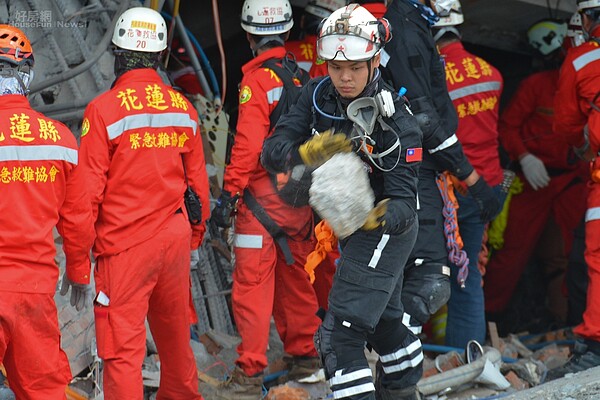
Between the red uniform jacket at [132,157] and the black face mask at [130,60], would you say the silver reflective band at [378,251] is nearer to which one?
the red uniform jacket at [132,157]

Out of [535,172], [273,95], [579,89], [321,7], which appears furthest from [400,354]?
[535,172]

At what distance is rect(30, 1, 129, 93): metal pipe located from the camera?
6.30 meters

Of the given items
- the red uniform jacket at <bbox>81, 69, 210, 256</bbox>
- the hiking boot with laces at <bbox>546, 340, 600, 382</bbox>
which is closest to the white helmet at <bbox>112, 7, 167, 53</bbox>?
the red uniform jacket at <bbox>81, 69, 210, 256</bbox>

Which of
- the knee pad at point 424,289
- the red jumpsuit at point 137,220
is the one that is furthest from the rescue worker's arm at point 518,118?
the red jumpsuit at point 137,220

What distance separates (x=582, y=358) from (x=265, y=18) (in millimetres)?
2769

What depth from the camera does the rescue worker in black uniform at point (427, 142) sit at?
5785mm

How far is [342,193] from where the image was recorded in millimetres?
4441

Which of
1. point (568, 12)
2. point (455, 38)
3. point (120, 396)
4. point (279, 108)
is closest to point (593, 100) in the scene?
point (455, 38)

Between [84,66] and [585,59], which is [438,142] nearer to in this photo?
[585,59]

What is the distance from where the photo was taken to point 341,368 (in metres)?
4.85

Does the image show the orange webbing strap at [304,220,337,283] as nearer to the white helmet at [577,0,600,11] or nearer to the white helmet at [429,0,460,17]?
the white helmet at [429,0,460,17]

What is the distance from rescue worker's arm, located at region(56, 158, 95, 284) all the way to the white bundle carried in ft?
4.13

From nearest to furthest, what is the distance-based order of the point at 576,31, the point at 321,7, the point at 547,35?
the point at 321,7 < the point at 576,31 < the point at 547,35

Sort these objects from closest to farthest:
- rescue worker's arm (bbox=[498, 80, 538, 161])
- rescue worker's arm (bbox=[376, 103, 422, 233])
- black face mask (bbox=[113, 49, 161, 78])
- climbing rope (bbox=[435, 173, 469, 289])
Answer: rescue worker's arm (bbox=[376, 103, 422, 233]), black face mask (bbox=[113, 49, 161, 78]), climbing rope (bbox=[435, 173, 469, 289]), rescue worker's arm (bbox=[498, 80, 538, 161])
